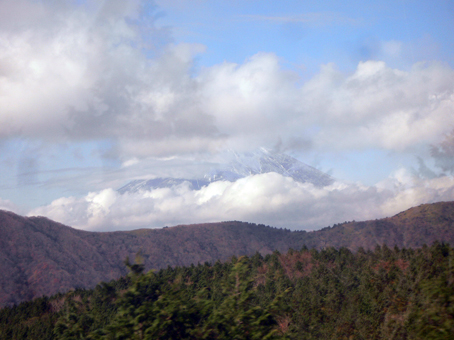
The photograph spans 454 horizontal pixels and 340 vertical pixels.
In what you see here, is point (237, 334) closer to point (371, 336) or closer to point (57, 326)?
point (57, 326)

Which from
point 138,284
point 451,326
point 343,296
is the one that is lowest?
point 343,296

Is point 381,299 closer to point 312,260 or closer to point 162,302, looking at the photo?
point 162,302

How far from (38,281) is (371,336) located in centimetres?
16972

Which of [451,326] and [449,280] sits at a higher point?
[449,280]

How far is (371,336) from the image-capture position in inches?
1257

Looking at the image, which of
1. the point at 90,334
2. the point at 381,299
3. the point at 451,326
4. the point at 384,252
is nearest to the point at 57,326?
the point at 90,334

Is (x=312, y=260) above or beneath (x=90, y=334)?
beneath

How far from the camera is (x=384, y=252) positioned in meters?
77.3

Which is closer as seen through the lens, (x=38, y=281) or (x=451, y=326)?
(x=451, y=326)

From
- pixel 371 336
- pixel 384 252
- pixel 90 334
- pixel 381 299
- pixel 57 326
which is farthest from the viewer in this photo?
pixel 384 252

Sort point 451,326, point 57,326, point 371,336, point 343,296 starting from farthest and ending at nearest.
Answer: point 343,296 → point 371,336 → point 57,326 → point 451,326

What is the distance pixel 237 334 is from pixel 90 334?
2.76 m

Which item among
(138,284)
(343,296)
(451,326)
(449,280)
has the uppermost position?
(138,284)

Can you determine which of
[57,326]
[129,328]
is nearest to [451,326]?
[129,328]
